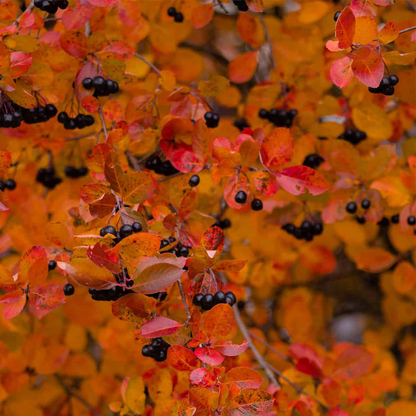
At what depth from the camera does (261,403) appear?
43.0 inches

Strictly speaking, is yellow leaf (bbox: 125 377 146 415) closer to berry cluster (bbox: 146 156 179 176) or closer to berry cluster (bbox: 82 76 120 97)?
berry cluster (bbox: 146 156 179 176)

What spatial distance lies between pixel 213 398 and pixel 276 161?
24.6 inches

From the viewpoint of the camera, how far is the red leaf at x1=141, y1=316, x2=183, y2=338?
3.64ft

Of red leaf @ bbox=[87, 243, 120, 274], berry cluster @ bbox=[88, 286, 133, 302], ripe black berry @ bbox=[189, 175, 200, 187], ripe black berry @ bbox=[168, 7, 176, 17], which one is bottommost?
berry cluster @ bbox=[88, 286, 133, 302]

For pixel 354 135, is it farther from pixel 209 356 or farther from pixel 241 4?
pixel 209 356

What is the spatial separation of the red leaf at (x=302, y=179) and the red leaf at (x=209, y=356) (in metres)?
0.48

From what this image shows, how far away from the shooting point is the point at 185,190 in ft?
5.05

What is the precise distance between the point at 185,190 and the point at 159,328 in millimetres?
519

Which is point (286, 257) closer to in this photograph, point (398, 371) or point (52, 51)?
point (52, 51)

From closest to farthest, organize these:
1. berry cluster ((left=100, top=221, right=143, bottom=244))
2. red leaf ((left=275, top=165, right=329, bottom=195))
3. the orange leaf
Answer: berry cluster ((left=100, top=221, right=143, bottom=244)) < red leaf ((left=275, top=165, right=329, bottom=195)) < the orange leaf

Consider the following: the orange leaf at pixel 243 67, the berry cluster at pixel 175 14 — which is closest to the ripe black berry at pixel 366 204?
the orange leaf at pixel 243 67

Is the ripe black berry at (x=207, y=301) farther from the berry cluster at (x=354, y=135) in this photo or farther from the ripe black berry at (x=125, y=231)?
the berry cluster at (x=354, y=135)

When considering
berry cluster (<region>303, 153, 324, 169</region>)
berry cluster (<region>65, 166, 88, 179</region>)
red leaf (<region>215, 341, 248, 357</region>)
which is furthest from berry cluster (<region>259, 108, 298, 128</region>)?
red leaf (<region>215, 341, 248, 357</region>)

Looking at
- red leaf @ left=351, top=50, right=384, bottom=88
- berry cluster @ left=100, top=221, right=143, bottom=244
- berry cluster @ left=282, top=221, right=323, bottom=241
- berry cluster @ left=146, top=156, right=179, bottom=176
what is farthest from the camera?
berry cluster @ left=282, top=221, right=323, bottom=241
